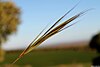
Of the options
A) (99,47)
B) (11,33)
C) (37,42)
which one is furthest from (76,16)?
(11,33)

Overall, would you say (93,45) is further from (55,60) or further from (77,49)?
(77,49)

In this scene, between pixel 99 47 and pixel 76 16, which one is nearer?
pixel 76 16

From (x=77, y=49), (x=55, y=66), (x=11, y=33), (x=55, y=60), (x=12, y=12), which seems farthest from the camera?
(x=77, y=49)

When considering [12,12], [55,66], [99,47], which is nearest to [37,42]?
[99,47]

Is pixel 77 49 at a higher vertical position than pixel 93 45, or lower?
lower

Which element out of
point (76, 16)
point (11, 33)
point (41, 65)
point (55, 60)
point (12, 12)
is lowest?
point (55, 60)

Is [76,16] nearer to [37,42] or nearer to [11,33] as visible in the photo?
[37,42]

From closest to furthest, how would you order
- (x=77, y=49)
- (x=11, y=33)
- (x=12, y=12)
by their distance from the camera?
1. (x=12, y=12)
2. (x=11, y=33)
3. (x=77, y=49)

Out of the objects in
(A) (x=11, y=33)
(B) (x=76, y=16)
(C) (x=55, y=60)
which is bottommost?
(C) (x=55, y=60)

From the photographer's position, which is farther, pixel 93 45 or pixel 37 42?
pixel 93 45
